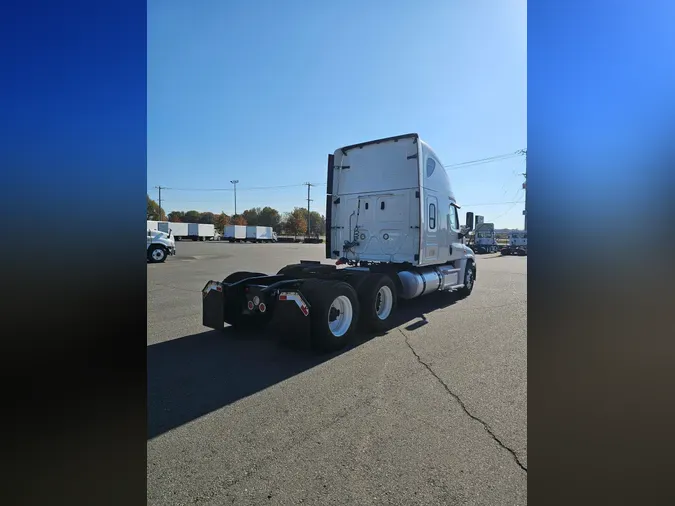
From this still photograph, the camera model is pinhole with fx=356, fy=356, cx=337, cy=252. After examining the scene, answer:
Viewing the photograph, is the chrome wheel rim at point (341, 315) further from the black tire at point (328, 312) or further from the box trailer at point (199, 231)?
the box trailer at point (199, 231)

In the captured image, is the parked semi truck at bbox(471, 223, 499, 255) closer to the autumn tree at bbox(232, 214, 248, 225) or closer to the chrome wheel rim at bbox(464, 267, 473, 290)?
the chrome wheel rim at bbox(464, 267, 473, 290)

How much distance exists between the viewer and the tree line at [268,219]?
9081 centimetres

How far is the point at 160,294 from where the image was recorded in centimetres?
914

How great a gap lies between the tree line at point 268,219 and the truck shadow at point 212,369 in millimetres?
84434

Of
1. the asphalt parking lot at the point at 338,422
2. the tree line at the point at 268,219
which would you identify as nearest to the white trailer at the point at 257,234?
the tree line at the point at 268,219

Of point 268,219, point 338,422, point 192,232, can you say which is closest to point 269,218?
point 268,219

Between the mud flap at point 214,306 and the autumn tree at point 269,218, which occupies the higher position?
the autumn tree at point 269,218

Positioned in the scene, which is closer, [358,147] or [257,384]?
[257,384]

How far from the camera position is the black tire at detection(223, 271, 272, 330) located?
5.55 metres

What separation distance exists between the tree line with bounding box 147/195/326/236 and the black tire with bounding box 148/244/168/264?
230ft
